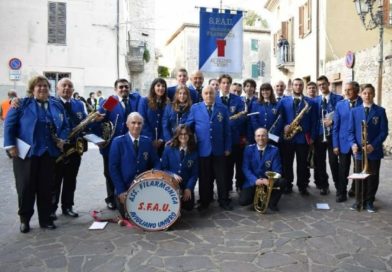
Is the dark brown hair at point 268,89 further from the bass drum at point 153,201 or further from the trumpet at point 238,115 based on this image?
the bass drum at point 153,201

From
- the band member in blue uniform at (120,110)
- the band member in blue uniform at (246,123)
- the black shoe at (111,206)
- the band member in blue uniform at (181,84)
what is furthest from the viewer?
the band member in blue uniform at (246,123)

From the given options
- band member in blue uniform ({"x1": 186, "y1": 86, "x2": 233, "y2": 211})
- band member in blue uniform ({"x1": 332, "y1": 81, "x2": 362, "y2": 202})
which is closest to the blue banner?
band member in blue uniform ({"x1": 186, "y1": 86, "x2": 233, "y2": 211})

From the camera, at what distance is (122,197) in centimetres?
482

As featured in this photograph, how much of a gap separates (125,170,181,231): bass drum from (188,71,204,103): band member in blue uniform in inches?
69.7

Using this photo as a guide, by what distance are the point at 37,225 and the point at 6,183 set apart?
9.31 feet

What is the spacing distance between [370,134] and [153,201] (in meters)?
3.14

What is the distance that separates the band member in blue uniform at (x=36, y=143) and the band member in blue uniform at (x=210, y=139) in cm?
179

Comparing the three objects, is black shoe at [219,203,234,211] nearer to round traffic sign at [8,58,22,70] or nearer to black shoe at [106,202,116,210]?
black shoe at [106,202,116,210]

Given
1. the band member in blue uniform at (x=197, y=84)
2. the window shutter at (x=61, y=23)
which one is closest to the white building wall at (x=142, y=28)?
the window shutter at (x=61, y=23)

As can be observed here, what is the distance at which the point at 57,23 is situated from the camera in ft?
67.4

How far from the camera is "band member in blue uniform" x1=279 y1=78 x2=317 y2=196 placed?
6388mm

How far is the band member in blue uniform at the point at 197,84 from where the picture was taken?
20.0 ft

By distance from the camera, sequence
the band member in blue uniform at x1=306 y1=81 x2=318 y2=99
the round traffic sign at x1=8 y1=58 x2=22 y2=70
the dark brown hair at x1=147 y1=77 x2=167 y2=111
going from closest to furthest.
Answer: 1. the dark brown hair at x1=147 y1=77 x2=167 y2=111
2. the band member in blue uniform at x1=306 y1=81 x2=318 y2=99
3. the round traffic sign at x1=8 y1=58 x2=22 y2=70

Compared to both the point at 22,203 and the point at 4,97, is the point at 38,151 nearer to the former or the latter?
the point at 22,203
